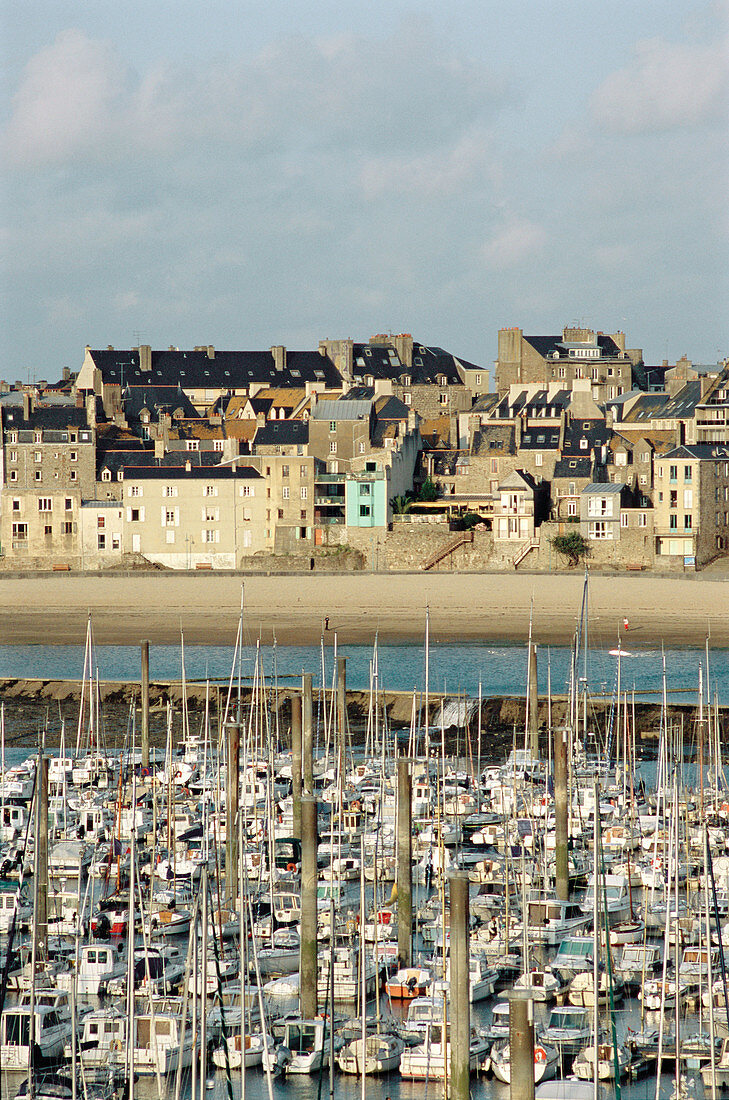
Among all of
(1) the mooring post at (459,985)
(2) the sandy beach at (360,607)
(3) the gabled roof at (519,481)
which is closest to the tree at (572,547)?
(3) the gabled roof at (519,481)

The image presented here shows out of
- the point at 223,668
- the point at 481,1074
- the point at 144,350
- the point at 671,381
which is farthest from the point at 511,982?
the point at 144,350

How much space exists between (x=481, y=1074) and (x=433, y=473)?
195 ft

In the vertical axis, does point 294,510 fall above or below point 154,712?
above

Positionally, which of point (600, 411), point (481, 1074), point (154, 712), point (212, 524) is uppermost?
point (600, 411)

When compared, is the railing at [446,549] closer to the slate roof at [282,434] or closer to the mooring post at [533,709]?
the slate roof at [282,434]

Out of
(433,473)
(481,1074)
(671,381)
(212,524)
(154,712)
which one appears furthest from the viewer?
(671,381)

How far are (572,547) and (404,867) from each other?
47512 millimetres

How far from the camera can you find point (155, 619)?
48844 mm

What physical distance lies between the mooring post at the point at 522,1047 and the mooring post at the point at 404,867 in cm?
605

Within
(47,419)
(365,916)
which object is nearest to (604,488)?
(47,419)

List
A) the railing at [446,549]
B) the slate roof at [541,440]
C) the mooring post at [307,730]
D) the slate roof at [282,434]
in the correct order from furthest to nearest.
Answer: the slate roof at [282,434] → the slate roof at [541,440] → the railing at [446,549] → the mooring post at [307,730]

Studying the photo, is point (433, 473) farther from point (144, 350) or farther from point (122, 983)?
point (122, 983)

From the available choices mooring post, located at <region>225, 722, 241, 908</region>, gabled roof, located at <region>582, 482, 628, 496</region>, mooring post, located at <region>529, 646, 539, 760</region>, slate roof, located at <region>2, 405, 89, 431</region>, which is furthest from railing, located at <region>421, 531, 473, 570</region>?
mooring post, located at <region>225, 722, 241, 908</region>

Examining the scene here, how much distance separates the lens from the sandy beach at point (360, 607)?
45281mm
